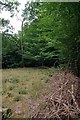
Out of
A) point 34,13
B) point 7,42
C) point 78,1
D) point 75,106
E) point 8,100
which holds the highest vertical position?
point 34,13

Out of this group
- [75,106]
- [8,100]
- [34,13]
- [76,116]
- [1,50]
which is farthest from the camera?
[34,13]

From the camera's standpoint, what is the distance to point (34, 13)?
11.5m

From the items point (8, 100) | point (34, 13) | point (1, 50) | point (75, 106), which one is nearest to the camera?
point (75, 106)

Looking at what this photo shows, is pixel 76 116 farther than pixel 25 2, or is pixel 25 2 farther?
pixel 25 2

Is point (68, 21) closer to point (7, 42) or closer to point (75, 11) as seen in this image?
point (75, 11)

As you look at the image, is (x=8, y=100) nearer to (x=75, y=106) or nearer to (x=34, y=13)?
(x=75, y=106)

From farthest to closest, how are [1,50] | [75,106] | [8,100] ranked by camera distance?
1. [1,50]
2. [8,100]
3. [75,106]

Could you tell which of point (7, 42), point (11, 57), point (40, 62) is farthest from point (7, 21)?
point (40, 62)

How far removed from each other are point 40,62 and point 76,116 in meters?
8.03

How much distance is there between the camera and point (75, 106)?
2924 millimetres

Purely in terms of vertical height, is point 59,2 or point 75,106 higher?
point 59,2

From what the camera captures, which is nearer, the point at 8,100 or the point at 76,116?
the point at 76,116

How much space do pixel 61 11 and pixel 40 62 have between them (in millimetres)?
6173

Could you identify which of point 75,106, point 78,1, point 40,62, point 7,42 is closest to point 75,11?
point 78,1
